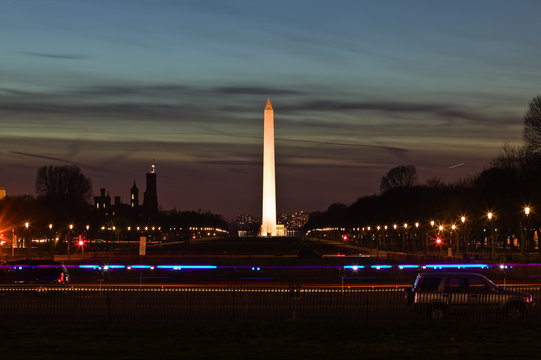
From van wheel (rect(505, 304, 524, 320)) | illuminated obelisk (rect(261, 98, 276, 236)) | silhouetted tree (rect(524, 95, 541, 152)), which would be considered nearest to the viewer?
van wheel (rect(505, 304, 524, 320))

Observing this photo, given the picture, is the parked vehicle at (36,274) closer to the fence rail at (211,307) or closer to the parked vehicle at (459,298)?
the fence rail at (211,307)

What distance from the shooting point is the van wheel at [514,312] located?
25281mm

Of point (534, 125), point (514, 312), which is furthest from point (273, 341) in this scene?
point (534, 125)

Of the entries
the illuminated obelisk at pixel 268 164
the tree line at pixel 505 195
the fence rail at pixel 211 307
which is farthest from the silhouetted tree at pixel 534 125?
the illuminated obelisk at pixel 268 164

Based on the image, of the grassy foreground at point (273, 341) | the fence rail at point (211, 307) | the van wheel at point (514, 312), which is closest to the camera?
the grassy foreground at point (273, 341)

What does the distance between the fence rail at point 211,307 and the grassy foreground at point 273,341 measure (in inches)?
87.2

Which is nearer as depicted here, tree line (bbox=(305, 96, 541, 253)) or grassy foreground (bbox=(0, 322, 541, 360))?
grassy foreground (bbox=(0, 322, 541, 360))

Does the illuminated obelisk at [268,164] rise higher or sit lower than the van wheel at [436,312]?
higher

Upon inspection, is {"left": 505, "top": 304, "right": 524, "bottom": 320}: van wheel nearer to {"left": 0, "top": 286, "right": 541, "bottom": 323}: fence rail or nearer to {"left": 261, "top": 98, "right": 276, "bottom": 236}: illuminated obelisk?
{"left": 0, "top": 286, "right": 541, "bottom": 323}: fence rail

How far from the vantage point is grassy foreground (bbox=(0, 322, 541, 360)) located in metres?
18.8

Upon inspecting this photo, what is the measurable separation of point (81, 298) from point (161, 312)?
7.13 m

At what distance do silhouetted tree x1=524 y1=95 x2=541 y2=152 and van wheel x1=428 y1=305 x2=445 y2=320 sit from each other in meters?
50.5

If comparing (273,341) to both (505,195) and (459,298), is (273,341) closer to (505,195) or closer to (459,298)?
(459,298)

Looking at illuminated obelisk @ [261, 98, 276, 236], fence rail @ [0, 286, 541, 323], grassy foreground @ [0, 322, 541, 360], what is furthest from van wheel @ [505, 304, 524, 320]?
illuminated obelisk @ [261, 98, 276, 236]
